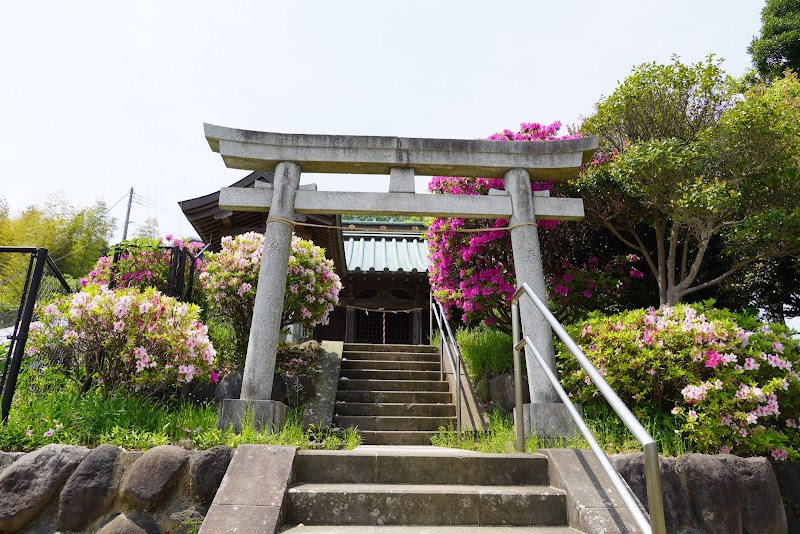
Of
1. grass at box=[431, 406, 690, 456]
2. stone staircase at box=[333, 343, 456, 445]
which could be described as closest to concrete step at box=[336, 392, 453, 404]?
stone staircase at box=[333, 343, 456, 445]

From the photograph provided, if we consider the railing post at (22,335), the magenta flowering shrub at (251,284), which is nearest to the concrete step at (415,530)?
the railing post at (22,335)

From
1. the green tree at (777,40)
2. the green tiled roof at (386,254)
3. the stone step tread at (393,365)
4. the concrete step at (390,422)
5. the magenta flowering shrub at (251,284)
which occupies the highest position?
the green tree at (777,40)

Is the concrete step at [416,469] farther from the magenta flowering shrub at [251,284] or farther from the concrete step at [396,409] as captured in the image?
the magenta flowering shrub at [251,284]

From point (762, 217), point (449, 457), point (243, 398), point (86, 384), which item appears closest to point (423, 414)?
point (243, 398)

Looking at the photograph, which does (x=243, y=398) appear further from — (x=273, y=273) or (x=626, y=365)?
(x=626, y=365)

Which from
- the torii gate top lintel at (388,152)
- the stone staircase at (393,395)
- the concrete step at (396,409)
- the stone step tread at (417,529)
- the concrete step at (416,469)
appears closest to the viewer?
the stone step tread at (417,529)

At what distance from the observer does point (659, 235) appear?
671 cm

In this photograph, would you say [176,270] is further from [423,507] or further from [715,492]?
[715,492]

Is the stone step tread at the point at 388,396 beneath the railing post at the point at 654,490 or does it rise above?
above

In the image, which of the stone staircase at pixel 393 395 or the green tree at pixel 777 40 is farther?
the green tree at pixel 777 40

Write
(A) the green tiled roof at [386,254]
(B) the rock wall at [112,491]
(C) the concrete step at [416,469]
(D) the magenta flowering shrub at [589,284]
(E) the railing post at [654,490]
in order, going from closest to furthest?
(E) the railing post at [654,490], (B) the rock wall at [112,491], (C) the concrete step at [416,469], (D) the magenta flowering shrub at [589,284], (A) the green tiled roof at [386,254]

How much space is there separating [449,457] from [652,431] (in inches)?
72.3

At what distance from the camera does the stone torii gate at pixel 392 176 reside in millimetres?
4980

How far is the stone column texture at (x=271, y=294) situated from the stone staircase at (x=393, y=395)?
1.83m
